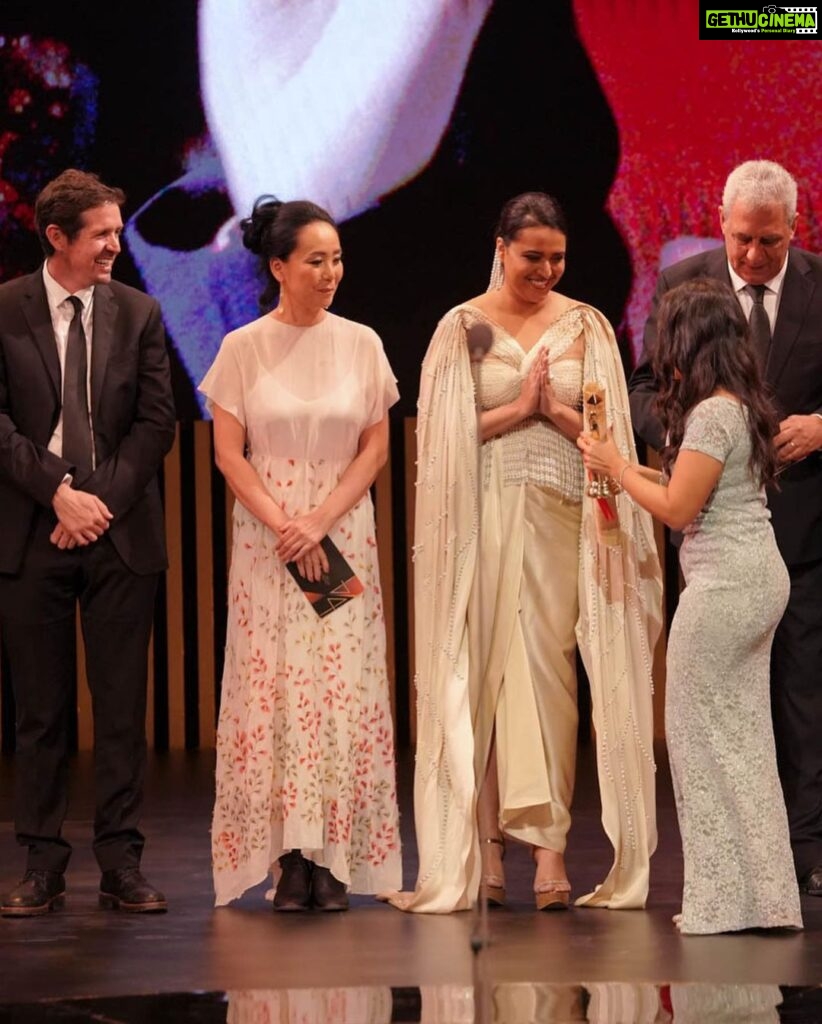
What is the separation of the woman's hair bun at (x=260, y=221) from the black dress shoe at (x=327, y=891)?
1.59m

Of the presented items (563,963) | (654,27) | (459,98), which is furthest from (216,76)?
(563,963)

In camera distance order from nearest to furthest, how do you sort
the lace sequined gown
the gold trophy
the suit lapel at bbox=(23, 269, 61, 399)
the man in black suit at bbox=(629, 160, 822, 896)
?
1. the lace sequined gown
2. the gold trophy
3. the suit lapel at bbox=(23, 269, 61, 399)
4. the man in black suit at bbox=(629, 160, 822, 896)

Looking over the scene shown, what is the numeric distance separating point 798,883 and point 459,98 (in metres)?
3.82

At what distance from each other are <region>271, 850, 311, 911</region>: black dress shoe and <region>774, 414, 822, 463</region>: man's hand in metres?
1.57

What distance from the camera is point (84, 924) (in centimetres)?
445

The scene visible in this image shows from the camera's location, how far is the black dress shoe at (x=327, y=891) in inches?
182

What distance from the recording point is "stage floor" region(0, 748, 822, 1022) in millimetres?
3699

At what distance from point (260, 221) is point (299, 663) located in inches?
44.6

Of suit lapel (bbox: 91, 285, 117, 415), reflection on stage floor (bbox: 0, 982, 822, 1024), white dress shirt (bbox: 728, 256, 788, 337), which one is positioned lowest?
reflection on stage floor (bbox: 0, 982, 822, 1024)

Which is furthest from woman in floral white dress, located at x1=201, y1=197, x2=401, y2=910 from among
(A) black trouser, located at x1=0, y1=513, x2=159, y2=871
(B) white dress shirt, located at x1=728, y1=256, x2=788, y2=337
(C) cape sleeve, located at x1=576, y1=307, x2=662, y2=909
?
(B) white dress shirt, located at x1=728, y1=256, x2=788, y2=337

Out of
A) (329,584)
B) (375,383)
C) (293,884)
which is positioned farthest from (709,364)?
(293,884)

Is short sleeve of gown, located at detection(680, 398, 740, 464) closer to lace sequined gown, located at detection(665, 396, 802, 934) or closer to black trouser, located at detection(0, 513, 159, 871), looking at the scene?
lace sequined gown, located at detection(665, 396, 802, 934)

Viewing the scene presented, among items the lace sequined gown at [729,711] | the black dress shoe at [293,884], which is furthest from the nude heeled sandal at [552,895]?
the black dress shoe at [293,884]

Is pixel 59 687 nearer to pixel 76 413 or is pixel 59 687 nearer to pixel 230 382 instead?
pixel 76 413
